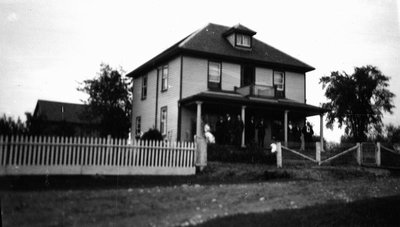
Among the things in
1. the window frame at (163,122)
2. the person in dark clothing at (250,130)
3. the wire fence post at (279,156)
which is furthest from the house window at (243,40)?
the wire fence post at (279,156)

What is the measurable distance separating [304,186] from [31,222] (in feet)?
23.3

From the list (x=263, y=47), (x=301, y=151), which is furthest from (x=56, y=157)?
(x=263, y=47)

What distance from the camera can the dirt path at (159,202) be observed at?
6.75m

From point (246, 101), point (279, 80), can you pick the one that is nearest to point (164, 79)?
point (246, 101)

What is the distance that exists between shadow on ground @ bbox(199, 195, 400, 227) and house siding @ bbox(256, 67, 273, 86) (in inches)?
676

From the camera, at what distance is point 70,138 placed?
10.5m

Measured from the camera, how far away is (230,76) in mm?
24625

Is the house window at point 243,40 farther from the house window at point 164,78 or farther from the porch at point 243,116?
the house window at point 164,78

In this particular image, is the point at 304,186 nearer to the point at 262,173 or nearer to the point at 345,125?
the point at 262,173

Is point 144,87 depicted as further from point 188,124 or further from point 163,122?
point 188,124

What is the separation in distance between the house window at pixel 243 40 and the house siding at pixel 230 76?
6.45 feet

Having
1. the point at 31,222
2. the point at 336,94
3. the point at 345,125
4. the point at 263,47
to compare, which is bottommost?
the point at 31,222

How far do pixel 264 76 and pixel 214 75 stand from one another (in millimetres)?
3736

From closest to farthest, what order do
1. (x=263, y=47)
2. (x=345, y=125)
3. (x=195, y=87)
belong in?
(x=195, y=87)
(x=263, y=47)
(x=345, y=125)
